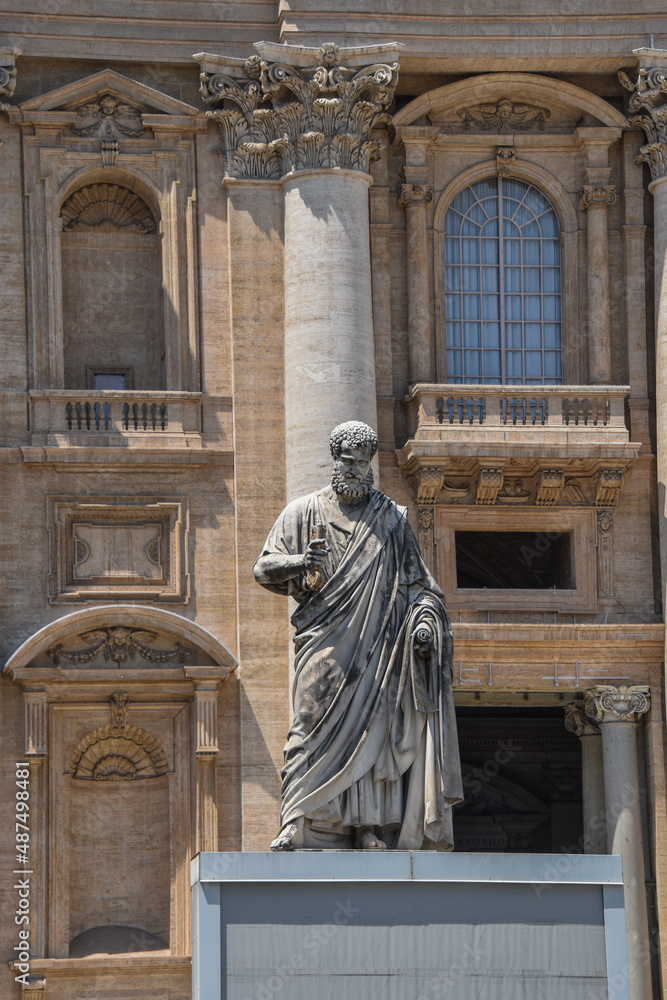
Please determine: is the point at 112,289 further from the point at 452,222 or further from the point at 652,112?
the point at 652,112

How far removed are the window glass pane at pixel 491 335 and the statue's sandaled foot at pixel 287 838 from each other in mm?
14971

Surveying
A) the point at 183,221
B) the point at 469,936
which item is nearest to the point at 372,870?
the point at 469,936

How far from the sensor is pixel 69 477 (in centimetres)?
2588

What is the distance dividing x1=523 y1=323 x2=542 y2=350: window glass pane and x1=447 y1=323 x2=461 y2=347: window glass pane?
0.79 metres

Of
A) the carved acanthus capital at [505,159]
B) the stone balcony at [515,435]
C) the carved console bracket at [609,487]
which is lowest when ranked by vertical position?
the carved console bracket at [609,487]

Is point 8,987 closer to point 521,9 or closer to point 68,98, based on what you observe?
point 68,98

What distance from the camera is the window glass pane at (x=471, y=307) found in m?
27.4

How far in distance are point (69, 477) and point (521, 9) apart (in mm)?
7612

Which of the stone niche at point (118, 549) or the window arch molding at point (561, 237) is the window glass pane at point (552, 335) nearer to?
the window arch molding at point (561, 237)

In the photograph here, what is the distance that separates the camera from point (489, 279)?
90.1ft

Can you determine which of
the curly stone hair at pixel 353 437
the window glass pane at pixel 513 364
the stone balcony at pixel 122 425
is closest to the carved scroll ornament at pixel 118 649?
the stone balcony at pixel 122 425

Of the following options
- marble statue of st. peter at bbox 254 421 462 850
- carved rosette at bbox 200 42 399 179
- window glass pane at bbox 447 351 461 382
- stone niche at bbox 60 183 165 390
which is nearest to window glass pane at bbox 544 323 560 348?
window glass pane at bbox 447 351 461 382

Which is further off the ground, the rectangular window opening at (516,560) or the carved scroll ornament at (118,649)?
the rectangular window opening at (516,560)

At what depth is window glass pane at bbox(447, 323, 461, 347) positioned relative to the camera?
89.7 ft
